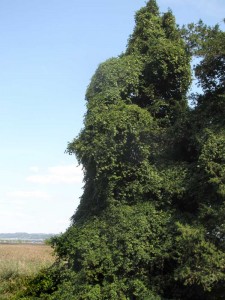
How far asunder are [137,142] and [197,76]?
3.50 m

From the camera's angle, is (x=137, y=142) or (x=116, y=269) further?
(x=137, y=142)

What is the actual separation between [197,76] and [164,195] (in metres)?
4.50

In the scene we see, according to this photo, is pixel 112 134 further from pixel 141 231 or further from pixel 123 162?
pixel 141 231

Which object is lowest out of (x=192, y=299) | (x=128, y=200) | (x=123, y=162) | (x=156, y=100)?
(x=192, y=299)

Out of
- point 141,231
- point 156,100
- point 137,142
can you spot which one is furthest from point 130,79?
point 141,231

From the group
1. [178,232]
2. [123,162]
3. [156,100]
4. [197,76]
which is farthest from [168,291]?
[197,76]

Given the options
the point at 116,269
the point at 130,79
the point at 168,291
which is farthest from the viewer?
the point at 130,79

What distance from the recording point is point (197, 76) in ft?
50.8

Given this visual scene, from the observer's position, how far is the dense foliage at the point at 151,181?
41.7ft

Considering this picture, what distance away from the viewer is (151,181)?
13.9m

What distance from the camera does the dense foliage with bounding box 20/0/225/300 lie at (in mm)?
12719

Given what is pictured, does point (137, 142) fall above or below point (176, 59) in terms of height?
below

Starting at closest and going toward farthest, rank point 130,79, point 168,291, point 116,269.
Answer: point 116,269
point 168,291
point 130,79

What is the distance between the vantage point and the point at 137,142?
14.1 metres
